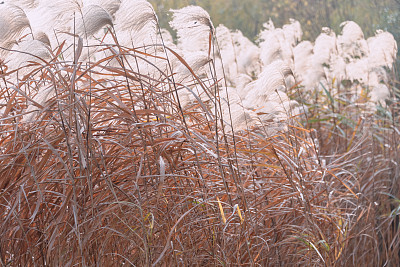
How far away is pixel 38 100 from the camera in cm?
185

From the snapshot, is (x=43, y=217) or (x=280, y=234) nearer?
(x=43, y=217)

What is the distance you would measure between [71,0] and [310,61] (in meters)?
3.09

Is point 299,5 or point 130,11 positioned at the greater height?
point 299,5

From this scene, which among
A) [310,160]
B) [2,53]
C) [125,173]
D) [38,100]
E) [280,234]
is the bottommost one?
[280,234]

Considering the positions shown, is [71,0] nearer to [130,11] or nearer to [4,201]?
[130,11]

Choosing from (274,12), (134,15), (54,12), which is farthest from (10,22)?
(274,12)

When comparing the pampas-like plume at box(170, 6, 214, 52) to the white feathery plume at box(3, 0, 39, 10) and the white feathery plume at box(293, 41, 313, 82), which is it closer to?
the white feathery plume at box(3, 0, 39, 10)

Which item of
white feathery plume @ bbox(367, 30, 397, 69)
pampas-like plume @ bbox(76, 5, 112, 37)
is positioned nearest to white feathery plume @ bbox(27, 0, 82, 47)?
pampas-like plume @ bbox(76, 5, 112, 37)

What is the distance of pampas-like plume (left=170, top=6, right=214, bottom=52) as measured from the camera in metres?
2.15

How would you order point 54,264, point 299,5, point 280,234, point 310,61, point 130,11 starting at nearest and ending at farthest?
point 54,264, point 130,11, point 280,234, point 310,61, point 299,5

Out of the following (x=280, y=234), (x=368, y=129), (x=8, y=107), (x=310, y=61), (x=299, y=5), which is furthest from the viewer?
(x=299, y=5)

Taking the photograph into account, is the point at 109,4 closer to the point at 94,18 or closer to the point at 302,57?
the point at 94,18

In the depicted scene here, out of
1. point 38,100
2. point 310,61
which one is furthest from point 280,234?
point 310,61

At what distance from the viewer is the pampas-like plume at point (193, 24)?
7.06ft
